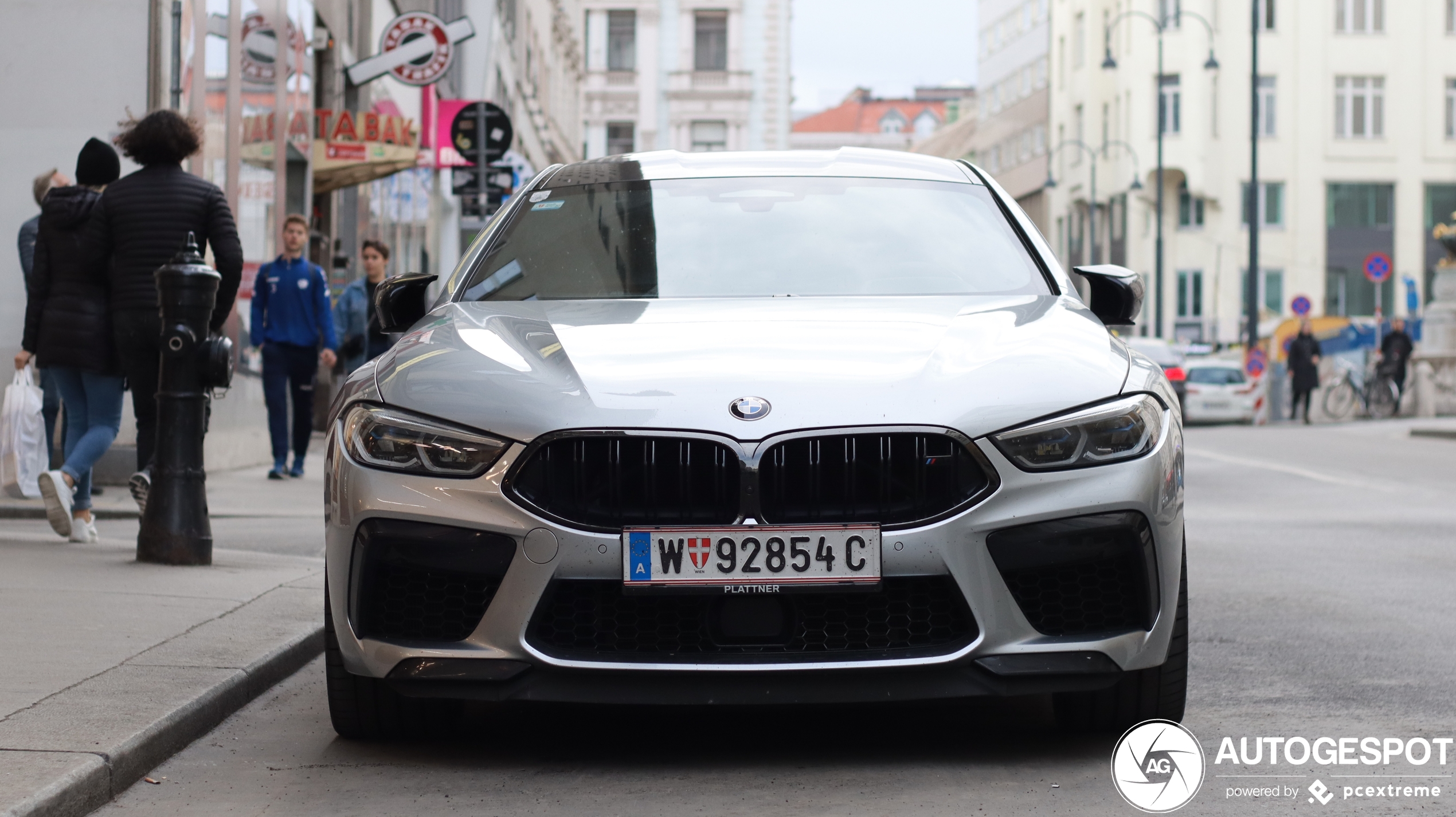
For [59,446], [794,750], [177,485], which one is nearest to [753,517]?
[794,750]

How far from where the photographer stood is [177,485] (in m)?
7.94

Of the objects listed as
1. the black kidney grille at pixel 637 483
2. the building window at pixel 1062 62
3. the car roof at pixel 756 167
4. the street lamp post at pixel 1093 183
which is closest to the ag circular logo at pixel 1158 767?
the black kidney grille at pixel 637 483

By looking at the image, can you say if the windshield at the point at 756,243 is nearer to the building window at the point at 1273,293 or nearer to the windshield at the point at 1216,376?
the windshield at the point at 1216,376

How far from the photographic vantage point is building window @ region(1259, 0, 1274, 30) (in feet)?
219

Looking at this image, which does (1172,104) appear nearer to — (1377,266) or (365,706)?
(1377,266)

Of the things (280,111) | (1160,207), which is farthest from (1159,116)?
(280,111)

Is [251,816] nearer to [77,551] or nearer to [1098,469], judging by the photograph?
[1098,469]

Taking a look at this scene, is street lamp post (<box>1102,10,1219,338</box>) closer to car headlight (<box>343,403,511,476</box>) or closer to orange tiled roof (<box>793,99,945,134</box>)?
car headlight (<box>343,403,511,476</box>)

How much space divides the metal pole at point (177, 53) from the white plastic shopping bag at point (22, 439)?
13.9 ft

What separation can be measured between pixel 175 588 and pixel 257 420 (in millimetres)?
9092

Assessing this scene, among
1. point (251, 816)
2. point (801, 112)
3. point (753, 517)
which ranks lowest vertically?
point (251, 816)

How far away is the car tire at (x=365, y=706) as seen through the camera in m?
4.66

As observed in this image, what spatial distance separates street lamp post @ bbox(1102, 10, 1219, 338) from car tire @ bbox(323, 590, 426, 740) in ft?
159

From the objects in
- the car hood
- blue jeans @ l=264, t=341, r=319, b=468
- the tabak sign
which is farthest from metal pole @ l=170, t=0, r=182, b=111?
the car hood
